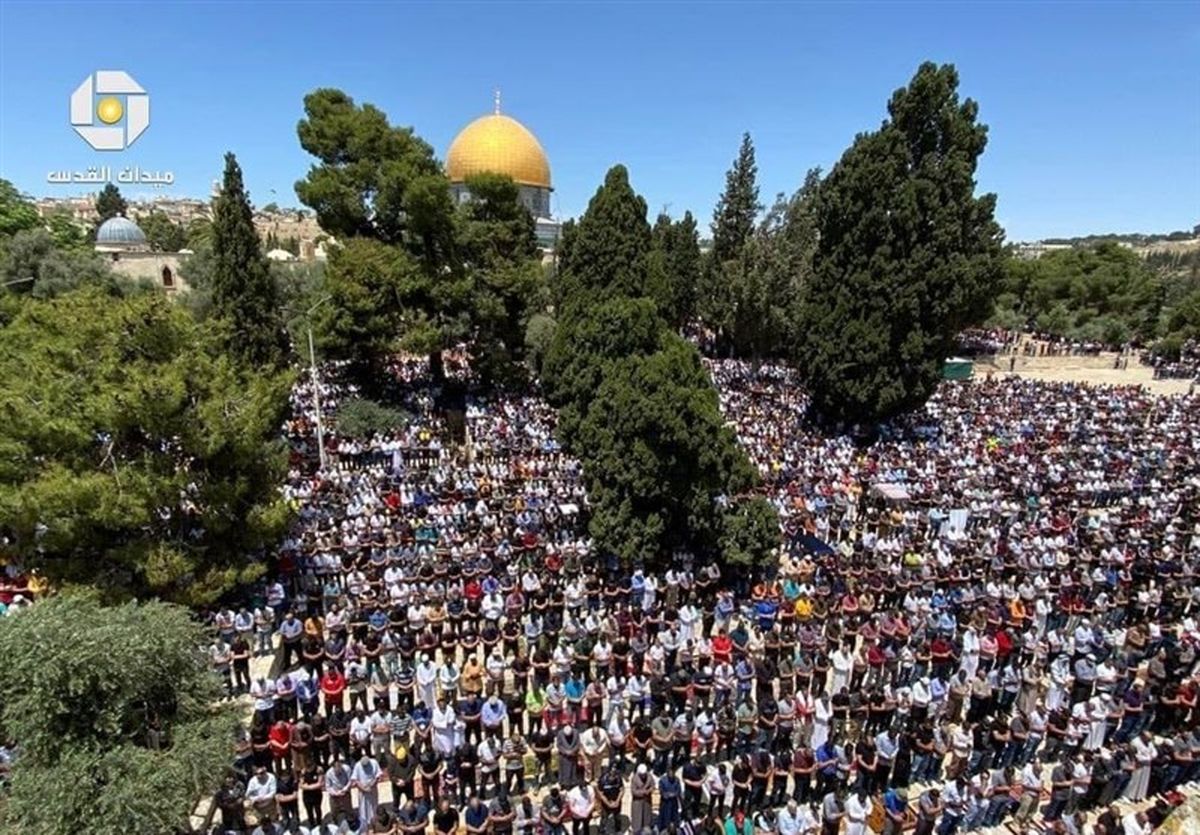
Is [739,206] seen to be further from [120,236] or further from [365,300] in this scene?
[120,236]

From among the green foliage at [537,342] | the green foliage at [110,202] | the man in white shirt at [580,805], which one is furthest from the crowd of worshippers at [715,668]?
the green foliage at [110,202]

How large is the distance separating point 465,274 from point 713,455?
17.2 metres

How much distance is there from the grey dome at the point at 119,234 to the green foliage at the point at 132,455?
60.0 meters

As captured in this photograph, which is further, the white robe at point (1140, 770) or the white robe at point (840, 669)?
the white robe at point (840, 669)

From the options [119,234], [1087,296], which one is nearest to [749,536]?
[1087,296]

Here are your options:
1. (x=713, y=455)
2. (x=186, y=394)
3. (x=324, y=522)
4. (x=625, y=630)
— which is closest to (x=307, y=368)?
(x=324, y=522)

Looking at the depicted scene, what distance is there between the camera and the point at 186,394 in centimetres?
1291

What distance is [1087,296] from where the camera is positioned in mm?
60719

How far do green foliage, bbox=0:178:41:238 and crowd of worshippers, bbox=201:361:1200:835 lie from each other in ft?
139

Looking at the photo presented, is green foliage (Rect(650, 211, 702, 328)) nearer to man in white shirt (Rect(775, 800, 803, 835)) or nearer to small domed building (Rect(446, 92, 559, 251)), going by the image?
small domed building (Rect(446, 92, 559, 251))

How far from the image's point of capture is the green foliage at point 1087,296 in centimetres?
5647

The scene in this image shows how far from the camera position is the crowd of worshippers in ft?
29.7

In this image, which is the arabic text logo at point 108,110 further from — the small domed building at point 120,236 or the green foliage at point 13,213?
the small domed building at point 120,236

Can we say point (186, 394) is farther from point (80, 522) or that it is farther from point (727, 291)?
point (727, 291)
